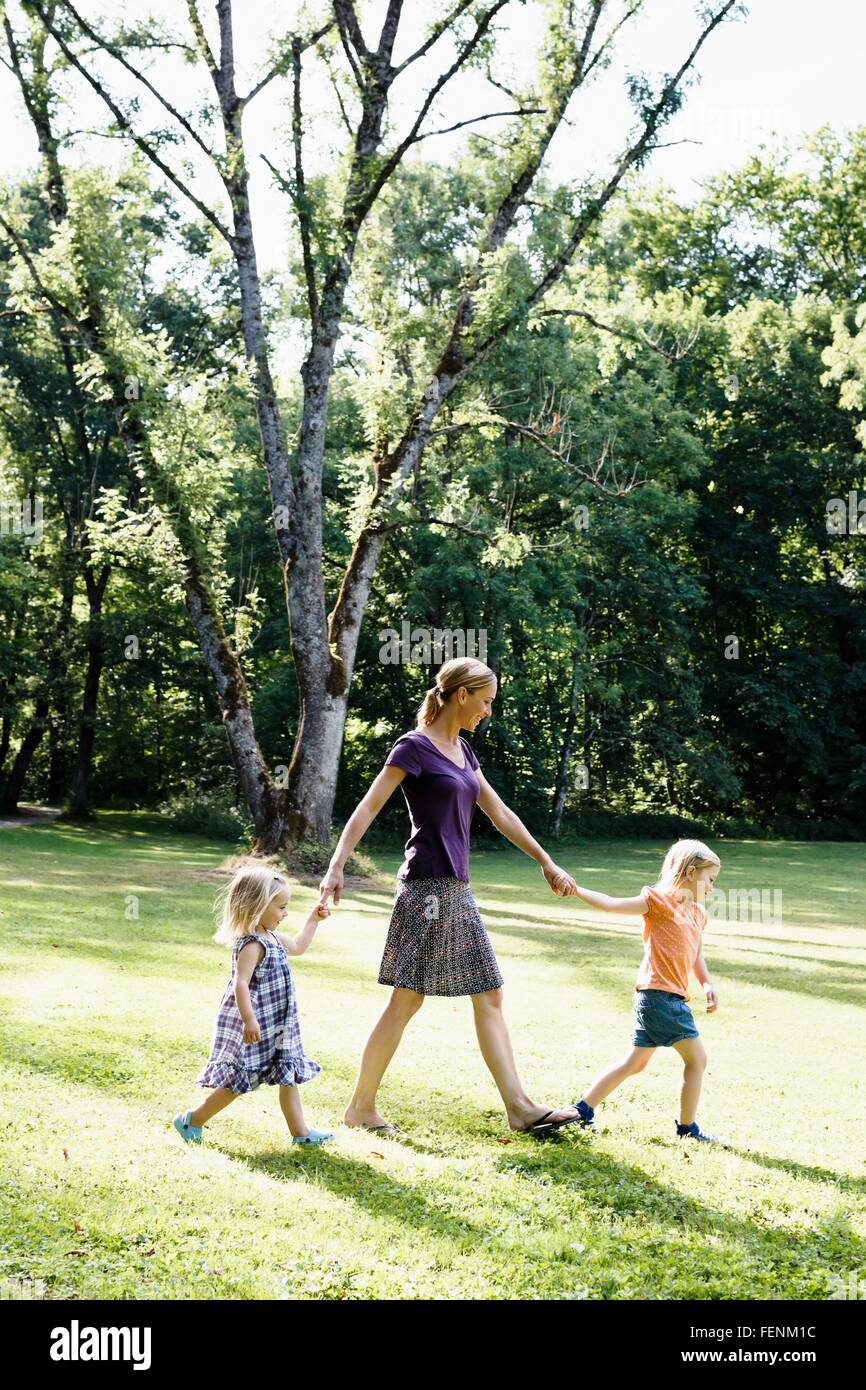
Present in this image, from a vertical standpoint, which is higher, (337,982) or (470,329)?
(470,329)

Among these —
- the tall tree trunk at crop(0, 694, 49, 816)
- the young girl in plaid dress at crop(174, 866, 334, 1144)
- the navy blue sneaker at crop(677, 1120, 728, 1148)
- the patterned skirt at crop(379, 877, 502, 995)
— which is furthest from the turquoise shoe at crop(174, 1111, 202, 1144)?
the tall tree trunk at crop(0, 694, 49, 816)

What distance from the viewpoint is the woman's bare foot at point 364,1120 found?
5918 millimetres

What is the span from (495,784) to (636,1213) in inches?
1028

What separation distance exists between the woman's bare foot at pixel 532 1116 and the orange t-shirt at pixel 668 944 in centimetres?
70

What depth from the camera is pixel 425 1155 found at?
A: 5582 millimetres

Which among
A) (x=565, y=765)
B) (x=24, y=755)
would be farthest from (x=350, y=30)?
(x=24, y=755)

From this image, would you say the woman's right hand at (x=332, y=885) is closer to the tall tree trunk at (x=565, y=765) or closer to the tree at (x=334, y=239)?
the tree at (x=334, y=239)

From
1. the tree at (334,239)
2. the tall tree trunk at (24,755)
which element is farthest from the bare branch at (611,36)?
the tall tree trunk at (24,755)

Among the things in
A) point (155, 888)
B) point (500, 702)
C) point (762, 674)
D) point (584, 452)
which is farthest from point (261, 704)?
point (762, 674)

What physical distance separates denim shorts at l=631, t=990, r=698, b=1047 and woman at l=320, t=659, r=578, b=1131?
51 centimetres

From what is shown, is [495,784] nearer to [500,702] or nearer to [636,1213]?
[500,702]

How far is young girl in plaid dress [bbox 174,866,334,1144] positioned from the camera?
5.58 metres

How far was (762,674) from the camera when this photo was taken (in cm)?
3559
